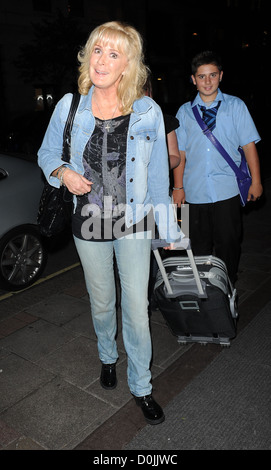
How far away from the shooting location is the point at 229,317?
3023mm

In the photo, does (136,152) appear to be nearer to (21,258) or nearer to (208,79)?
(208,79)

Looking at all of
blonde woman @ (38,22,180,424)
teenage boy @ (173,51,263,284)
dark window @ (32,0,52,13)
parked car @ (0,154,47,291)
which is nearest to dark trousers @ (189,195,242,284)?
teenage boy @ (173,51,263,284)

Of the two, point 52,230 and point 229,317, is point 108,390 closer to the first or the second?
point 229,317

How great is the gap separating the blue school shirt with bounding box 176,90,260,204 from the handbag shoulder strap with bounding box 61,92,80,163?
4.97 feet

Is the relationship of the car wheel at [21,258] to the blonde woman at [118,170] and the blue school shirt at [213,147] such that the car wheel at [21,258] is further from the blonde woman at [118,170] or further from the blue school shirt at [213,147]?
the blonde woman at [118,170]

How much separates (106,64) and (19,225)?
284cm

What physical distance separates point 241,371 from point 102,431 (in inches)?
44.4

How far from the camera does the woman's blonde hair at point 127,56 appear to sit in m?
2.15

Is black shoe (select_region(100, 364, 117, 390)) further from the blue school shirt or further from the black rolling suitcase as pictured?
the blue school shirt

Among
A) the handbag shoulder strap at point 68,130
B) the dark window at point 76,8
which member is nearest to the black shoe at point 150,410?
the handbag shoulder strap at point 68,130

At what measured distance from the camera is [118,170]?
2.29 metres

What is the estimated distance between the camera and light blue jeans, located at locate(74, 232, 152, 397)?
244 cm

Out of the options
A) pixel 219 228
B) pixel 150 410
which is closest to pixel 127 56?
pixel 219 228

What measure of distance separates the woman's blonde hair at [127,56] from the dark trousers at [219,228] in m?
1.64
